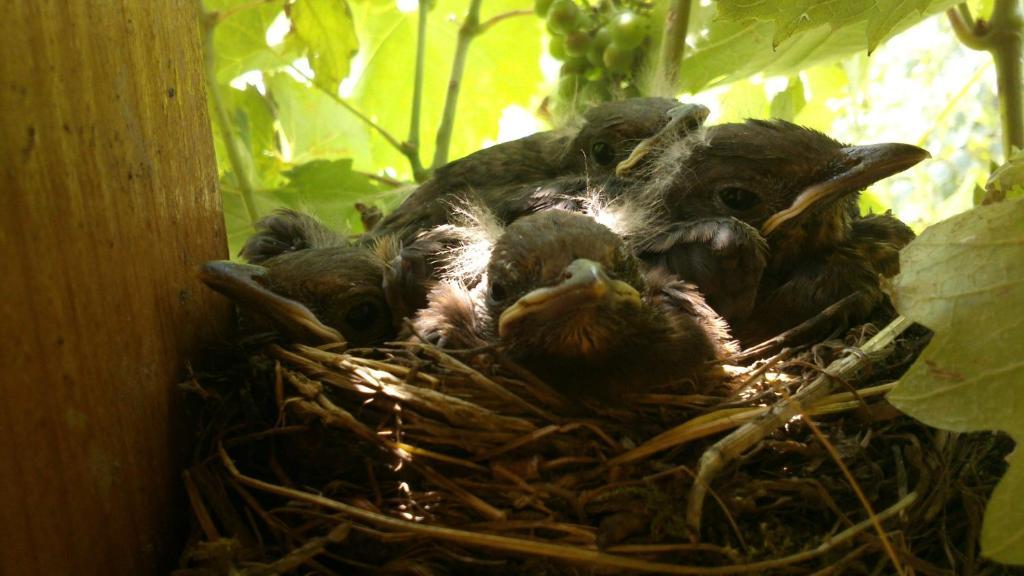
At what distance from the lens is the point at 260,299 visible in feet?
4.59

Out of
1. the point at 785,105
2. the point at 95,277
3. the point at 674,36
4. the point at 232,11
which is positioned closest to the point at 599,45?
the point at 674,36

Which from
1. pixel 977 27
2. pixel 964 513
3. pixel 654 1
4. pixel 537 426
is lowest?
pixel 964 513

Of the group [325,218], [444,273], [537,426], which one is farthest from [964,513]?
[325,218]

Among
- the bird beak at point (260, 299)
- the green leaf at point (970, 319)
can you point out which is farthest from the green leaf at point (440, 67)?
the green leaf at point (970, 319)

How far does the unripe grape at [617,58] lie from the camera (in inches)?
81.2

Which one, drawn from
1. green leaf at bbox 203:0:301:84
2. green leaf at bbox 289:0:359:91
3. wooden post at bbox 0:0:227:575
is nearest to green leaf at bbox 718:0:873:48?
wooden post at bbox 0:0:227:575

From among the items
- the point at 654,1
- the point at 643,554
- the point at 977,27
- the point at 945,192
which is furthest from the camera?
the point at 945,192

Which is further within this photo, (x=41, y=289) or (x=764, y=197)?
(x=764, y=197)

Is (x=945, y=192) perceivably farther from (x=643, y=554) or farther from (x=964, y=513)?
(x=643, y=554)

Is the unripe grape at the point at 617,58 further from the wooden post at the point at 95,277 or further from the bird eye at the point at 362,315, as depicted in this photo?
the wooden post at the point at 95,277

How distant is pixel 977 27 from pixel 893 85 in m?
1.73

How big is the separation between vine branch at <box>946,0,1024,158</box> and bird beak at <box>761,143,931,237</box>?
365 mm

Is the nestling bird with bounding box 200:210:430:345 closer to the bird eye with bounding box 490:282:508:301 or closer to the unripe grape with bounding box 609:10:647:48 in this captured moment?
the bird eye with bounding box 490:282:508:301

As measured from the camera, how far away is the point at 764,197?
1652 millimetres
